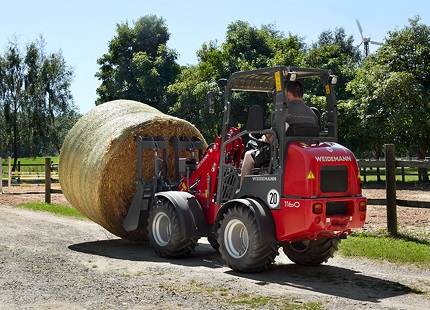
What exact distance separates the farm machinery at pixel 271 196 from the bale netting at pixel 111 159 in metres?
1.02

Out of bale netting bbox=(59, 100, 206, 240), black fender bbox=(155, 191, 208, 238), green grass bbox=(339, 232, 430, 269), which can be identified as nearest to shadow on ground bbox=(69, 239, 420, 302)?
black fender bbox=(155, 191, 208, 238)

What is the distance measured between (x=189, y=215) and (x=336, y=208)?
2.43 meters

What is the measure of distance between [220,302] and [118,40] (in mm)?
46973

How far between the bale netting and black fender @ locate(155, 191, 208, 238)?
142 centimetres

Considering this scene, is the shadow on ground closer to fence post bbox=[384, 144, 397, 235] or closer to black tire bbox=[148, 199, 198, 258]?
black tire bbox=[148, 199, 198, 258]

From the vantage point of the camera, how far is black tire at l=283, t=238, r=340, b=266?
31.7 ft

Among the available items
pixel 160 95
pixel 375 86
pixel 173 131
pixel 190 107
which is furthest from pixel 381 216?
pixel 160 95

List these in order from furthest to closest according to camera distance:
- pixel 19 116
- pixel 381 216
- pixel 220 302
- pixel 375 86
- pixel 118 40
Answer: pixel 118 40 < pixel 19 116 < pixel 375 86 < pixel 381 216 < pixel 220 302

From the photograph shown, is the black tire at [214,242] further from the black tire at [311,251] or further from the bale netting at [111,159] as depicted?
the bale netting at [111,159]

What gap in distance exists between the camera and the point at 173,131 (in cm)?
1217

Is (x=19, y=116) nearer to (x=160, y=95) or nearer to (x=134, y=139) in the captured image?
(x=160, y=95)

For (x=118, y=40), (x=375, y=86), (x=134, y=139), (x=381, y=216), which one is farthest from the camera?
(x=118, y=40)

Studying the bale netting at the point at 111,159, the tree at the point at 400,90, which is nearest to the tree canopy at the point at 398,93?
the tree at the point at 400,90

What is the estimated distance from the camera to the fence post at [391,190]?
41.2 ft
